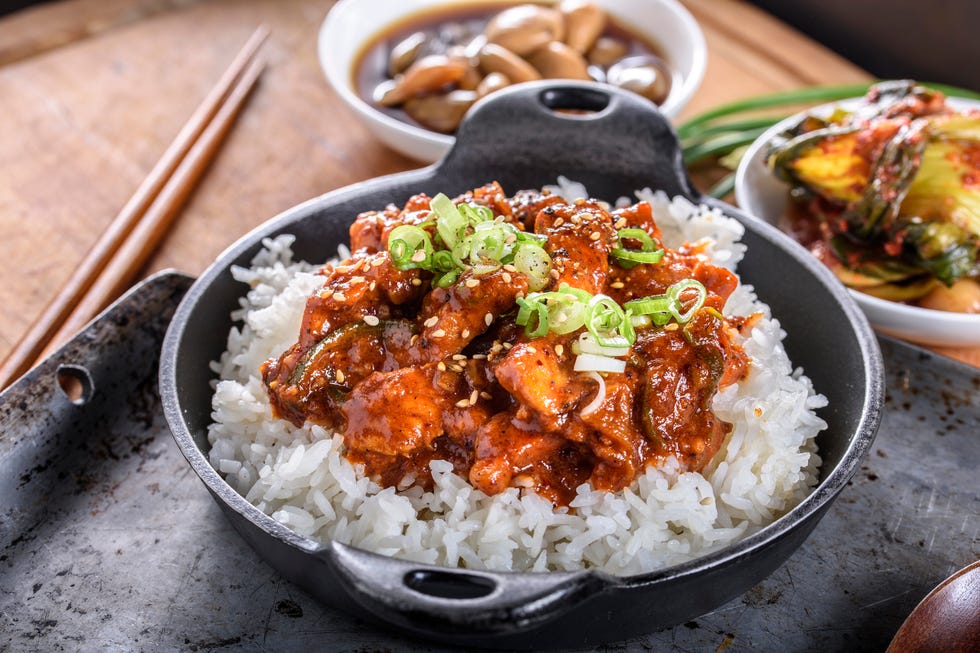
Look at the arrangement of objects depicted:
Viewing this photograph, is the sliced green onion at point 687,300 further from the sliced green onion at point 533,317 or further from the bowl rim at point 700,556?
the bowl rim at point 700,556

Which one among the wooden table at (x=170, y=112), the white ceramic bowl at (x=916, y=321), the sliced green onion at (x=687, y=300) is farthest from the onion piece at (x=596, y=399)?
the wooden table at (x=170, y=112)

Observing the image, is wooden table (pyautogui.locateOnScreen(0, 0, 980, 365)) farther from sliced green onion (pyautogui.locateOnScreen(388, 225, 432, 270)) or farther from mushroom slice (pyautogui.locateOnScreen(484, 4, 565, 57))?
sliced green onion (pyautogui.locateOnScreen(388, 225, 432, 270))

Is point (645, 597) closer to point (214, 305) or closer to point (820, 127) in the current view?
point (214, 305)

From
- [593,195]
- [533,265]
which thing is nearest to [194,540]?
[533,265]

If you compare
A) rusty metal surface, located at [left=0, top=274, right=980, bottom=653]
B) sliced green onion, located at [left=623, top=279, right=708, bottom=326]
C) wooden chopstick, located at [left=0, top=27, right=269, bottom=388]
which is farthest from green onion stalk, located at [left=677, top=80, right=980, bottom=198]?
wooden chopstick, located at [left=0, top=27, right=269, bottom=388]

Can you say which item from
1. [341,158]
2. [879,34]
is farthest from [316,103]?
[879,34]
